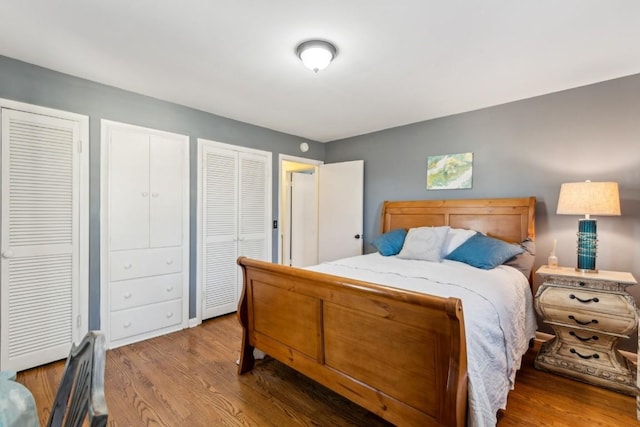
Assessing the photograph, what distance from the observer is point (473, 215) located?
3.22m

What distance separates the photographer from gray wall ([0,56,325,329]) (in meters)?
2.33

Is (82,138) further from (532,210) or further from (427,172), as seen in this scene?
(532,210)

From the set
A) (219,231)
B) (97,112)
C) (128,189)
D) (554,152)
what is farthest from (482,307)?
(97,112)

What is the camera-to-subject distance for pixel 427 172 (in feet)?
12.2

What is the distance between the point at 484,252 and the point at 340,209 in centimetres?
216

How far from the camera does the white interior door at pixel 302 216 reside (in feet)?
18.6

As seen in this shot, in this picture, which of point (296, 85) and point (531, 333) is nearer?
point (531, 333)

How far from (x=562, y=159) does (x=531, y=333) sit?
1618mm

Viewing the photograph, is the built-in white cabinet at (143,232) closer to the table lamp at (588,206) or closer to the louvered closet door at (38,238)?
the louvered closet door at (38,238)

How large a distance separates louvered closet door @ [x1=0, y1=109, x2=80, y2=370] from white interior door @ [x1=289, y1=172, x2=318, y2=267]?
3.52 metres

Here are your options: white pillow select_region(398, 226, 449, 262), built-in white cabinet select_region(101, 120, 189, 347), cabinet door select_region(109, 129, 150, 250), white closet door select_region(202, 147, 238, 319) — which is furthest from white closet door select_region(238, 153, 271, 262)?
white pillow select_region(398, 226, 449, 262)

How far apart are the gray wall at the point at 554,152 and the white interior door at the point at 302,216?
226cm

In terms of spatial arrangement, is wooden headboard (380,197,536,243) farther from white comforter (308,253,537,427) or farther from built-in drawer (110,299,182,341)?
built-in drawer (110,299,182,341)

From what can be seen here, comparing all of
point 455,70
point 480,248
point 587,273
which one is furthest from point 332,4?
point 587,273
